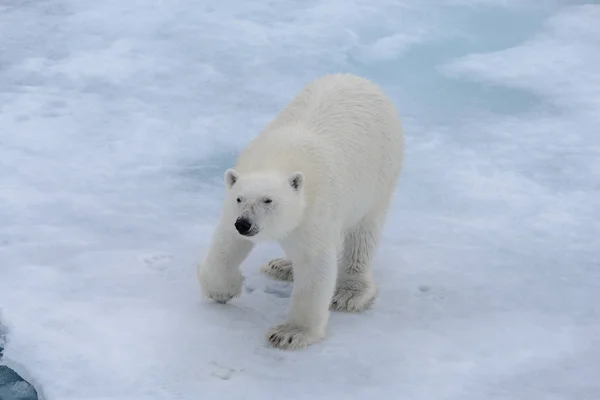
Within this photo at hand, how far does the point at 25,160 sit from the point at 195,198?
111cm

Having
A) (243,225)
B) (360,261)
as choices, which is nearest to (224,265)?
(243,225)

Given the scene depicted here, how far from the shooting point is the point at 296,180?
338 centimetres

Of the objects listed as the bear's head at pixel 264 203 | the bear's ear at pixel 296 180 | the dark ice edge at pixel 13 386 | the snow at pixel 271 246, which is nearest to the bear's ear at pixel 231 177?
the bear's head at pixel 264 203

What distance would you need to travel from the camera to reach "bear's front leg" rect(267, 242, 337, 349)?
3.54 meters

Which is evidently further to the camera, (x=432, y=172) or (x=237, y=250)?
(x=432, y=172)

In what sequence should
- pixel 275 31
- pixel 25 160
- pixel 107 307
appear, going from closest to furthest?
pixel 107 307, pixel 25 160, pixel 275 31

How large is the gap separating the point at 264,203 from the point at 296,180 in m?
0.16

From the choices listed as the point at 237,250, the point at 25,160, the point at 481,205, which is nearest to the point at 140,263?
the point at 237,250

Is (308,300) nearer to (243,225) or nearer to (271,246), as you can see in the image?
(243,225)

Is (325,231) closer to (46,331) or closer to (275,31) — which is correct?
(46,331)

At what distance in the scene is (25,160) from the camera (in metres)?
5.30

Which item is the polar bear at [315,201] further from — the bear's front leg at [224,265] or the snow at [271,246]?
the snow at [271,246]

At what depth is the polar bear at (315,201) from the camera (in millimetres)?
3375

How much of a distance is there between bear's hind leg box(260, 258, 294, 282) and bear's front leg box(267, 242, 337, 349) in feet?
1.77
